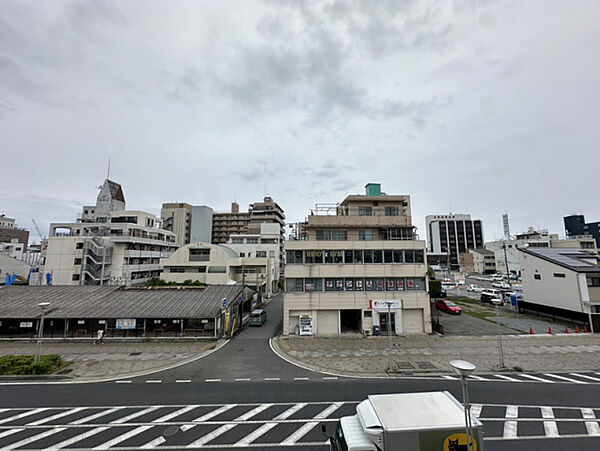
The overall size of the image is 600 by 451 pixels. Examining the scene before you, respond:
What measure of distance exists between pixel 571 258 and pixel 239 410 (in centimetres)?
4422

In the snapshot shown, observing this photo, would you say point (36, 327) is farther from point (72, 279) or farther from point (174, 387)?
point (72, 279)

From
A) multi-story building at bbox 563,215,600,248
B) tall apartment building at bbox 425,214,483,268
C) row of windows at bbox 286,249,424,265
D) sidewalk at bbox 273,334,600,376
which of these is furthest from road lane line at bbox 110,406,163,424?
multi-story building at bbox 563,215,600,248

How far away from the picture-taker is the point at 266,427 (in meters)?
12.1

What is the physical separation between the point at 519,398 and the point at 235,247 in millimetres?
62116

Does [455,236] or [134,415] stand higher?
[455,236]

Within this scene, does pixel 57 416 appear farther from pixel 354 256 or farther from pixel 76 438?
pixel 354 256

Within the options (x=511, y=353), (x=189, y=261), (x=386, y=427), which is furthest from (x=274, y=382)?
(x=189, y=261)

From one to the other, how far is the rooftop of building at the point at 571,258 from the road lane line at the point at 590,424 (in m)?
24.6

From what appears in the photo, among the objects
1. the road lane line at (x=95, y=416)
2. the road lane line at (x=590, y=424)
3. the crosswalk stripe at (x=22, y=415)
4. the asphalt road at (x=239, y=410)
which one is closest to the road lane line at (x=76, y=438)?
the asphalt road at (x=239, y=410)

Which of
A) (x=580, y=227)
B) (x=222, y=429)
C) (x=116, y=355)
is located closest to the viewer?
(x=222, y=429)

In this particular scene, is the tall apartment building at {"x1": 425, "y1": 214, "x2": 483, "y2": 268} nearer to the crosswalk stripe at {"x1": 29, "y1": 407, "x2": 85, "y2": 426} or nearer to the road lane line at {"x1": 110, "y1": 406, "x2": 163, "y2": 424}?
the road lane line at {"x1": 110, "y1": 406, "x2": 163, "y2": 424}

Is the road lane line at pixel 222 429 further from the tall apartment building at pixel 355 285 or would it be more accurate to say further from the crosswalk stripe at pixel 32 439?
the tall apartment building at pixel 355 285

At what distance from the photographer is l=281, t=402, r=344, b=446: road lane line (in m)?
11.1

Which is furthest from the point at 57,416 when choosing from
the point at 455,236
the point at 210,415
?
the point at 455,236
